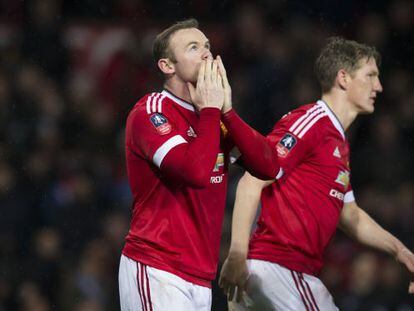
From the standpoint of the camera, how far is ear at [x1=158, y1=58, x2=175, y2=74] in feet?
12.2

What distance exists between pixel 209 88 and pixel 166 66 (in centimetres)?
36

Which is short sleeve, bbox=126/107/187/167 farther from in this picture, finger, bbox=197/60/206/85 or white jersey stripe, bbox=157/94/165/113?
finger, bbox=197/60/206/85

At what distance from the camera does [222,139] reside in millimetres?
3770

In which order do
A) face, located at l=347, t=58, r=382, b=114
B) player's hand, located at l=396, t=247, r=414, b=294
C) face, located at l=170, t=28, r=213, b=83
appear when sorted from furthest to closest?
face, located at l=347, t=58, r=382, b=114
player's hand, located at l=396, t=247, r=414, b=294
face, located at l=170, t=28, r=213, b=83

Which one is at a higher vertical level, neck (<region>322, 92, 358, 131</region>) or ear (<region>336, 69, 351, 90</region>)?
ear (<region>336, 69, 351, 90</region>)

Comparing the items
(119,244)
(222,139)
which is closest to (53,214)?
(119,244)

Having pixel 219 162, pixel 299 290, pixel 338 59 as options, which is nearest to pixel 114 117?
pixel 338 59

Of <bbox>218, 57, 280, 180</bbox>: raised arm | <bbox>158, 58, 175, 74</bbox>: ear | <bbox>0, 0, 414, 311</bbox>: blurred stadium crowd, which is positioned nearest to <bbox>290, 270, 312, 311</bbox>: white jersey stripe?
<bbox>218, 57, 280, 180</bbox>: raised arm

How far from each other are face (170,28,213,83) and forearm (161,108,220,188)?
329 mm

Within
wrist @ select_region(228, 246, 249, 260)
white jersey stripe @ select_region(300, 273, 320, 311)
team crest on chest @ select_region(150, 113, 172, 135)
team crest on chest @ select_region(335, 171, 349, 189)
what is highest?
team crest on chest @ select_region(150, 113, 172, 135)

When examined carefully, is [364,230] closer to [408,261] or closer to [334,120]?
[408,261]

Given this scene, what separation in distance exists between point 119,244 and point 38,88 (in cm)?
177

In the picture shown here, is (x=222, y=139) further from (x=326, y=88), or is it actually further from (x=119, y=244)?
(x=119, y=244)

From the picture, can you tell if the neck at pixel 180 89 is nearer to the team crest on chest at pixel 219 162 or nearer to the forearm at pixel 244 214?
the team crest on chest at pixel 219 162
